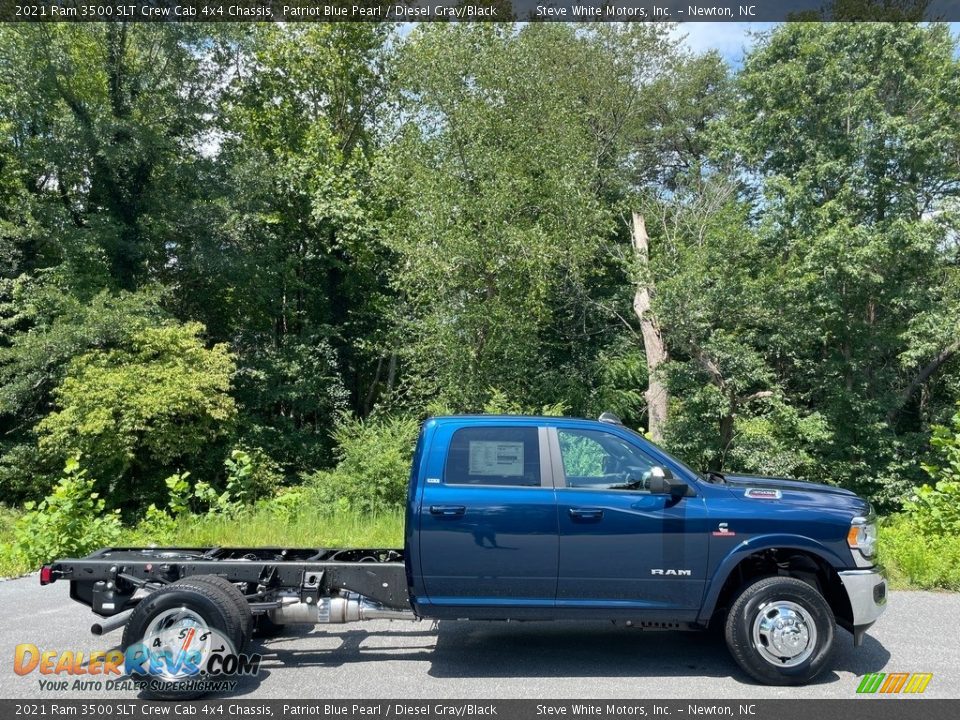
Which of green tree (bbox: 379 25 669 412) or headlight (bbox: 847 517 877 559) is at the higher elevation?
green tree (bbox: 379 25 669 412)

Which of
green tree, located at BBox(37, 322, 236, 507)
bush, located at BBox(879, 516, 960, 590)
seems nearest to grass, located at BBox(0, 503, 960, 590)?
bush, located at BBox(879, 516, 960, 590)

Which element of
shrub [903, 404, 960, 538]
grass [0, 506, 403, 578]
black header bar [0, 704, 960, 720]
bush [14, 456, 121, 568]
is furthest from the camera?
grass [0, 506, 403, 578]

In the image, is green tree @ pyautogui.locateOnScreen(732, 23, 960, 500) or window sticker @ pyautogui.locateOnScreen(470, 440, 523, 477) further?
green tree @ pyautogui.locateOnScreen(732, 23, 960, 500)

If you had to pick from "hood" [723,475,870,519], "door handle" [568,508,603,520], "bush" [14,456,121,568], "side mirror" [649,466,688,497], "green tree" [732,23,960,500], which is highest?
"green tree" [732,23,960,500]

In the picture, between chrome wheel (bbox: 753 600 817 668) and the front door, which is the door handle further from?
chrome wheel (bbox: 753 600 817 668)

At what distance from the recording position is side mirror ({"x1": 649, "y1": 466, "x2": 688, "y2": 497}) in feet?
18.2

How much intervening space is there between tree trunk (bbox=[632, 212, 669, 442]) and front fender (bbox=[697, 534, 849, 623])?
1225cm

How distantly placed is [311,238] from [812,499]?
23.0 m

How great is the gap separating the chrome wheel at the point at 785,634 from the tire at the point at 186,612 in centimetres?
370

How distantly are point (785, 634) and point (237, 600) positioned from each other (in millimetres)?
3937

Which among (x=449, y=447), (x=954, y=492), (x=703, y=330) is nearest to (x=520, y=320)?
(x=703, y=330)

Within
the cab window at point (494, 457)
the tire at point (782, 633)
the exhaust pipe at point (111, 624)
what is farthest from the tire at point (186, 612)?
the tire at point (782, 633)

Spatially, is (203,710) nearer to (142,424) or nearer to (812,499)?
(812,499)

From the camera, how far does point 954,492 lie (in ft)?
32.8
